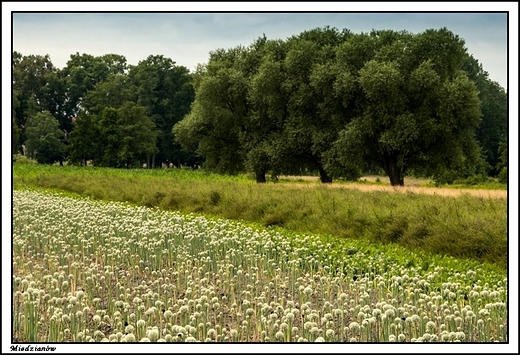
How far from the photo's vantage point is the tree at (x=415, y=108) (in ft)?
118

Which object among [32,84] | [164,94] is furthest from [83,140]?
[164,94]

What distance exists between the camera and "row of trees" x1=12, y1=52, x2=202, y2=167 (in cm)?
6550

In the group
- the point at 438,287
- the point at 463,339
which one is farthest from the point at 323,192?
the point at 463,339

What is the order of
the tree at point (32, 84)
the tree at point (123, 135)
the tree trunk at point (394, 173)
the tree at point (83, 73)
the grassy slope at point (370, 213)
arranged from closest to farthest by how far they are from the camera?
the grassy slope at point (370, 213), the tree trunk at point (394, 173), the tree at point (32, 84), the tree at point (123, 135), the tree at point (83, 73)

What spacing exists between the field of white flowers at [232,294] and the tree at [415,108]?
2208cm

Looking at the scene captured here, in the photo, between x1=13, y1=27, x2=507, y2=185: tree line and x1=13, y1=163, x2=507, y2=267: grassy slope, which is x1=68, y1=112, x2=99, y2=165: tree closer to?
x1=13, y1=27, x2=507, y2=185: tree line

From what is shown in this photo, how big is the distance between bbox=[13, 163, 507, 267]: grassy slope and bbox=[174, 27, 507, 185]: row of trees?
14.8 meters

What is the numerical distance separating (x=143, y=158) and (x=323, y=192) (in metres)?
63.2

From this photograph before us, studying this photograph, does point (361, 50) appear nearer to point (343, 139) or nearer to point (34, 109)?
point (343, 139)

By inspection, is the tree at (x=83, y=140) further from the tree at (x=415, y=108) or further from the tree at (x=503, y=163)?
the tree at (x=503, y=163)

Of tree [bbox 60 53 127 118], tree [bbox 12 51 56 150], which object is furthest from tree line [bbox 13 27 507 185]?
tree [bbox 60 53 127 118]

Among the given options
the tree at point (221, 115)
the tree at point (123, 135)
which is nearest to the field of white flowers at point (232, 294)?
the tree at point (221, 115)

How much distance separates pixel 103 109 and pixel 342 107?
4385 centimetres

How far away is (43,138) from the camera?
6338cm
